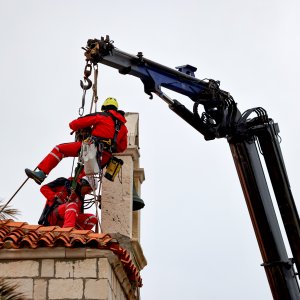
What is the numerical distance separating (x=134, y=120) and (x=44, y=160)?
199 cm

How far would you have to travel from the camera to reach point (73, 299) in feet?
29.4

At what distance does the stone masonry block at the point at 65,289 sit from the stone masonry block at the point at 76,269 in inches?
2.7

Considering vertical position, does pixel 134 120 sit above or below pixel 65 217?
above

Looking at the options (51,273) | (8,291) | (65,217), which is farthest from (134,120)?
(8,291)

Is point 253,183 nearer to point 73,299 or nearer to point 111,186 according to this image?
point 111,186

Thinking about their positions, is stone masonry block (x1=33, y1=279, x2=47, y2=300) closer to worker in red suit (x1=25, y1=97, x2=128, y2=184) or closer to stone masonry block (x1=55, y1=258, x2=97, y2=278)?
stone masonry block (x1=55, y1=258, x2=97, y2=278)

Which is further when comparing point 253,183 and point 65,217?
point 253,183

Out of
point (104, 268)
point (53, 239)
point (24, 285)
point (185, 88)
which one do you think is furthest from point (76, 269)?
point (185, 88)

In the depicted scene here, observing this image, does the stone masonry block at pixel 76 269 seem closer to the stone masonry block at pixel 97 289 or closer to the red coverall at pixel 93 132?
the stone masonry block at pixel 97 289

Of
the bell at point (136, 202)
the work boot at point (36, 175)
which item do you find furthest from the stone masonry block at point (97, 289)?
the bell at point (136, 202)

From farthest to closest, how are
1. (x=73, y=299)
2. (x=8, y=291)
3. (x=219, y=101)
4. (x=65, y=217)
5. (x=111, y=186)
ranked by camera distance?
(x=219, y=101)
(x=111, y=186)
(x=65, y=217)
(x=73, y=299)
(x=8, y=291)

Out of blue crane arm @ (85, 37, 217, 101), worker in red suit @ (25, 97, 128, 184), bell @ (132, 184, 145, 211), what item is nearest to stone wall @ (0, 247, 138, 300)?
worker in red suit @ (25, 97, 128, 184)

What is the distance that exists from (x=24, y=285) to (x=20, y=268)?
20cm

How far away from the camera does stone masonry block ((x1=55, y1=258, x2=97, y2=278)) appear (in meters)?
9.06
